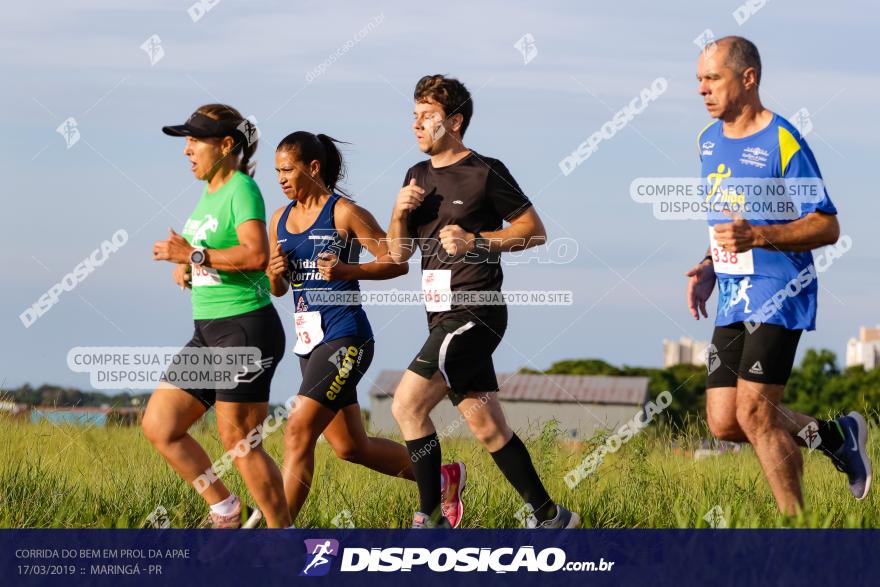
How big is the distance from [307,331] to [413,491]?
1.33 metres

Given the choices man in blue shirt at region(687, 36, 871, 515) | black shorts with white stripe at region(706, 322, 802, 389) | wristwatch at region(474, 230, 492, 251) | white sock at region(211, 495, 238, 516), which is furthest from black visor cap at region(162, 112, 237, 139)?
black shorts with white stripe at region(706, 322, 802, 389)

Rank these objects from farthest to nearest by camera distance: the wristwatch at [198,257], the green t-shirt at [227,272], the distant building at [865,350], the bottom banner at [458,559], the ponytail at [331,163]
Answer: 1. the distant building at [865,350]
2. the ponytail at [331,163]
3. the green t-shirt at [227,272]
4. the wristwatch at [198,257]
5. the bottom banner at [458,559]

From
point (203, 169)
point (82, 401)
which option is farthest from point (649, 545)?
point (82, 401)

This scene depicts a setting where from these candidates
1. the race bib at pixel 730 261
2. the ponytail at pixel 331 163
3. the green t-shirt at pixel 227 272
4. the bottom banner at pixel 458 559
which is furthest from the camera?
the ponytail at pixel 331 163

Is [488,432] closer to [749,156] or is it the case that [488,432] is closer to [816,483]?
[749,156]

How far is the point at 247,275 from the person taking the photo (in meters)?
5.69

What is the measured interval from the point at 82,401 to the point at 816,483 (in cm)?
453

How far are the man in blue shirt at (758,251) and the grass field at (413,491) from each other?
45cm

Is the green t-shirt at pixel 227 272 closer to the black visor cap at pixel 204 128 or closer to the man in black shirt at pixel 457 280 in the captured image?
the black visor cap at pixel 204 128

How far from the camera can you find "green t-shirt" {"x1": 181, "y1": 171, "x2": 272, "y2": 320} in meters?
5.67

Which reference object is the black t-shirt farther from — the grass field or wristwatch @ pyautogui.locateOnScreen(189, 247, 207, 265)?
the grass field

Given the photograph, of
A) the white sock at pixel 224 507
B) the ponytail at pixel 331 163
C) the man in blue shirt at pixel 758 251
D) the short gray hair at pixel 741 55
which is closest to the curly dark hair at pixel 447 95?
the ponytail at pixel 331 163

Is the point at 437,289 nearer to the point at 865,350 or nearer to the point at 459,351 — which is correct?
the point at 459,351

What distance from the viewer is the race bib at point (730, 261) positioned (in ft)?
19.0
